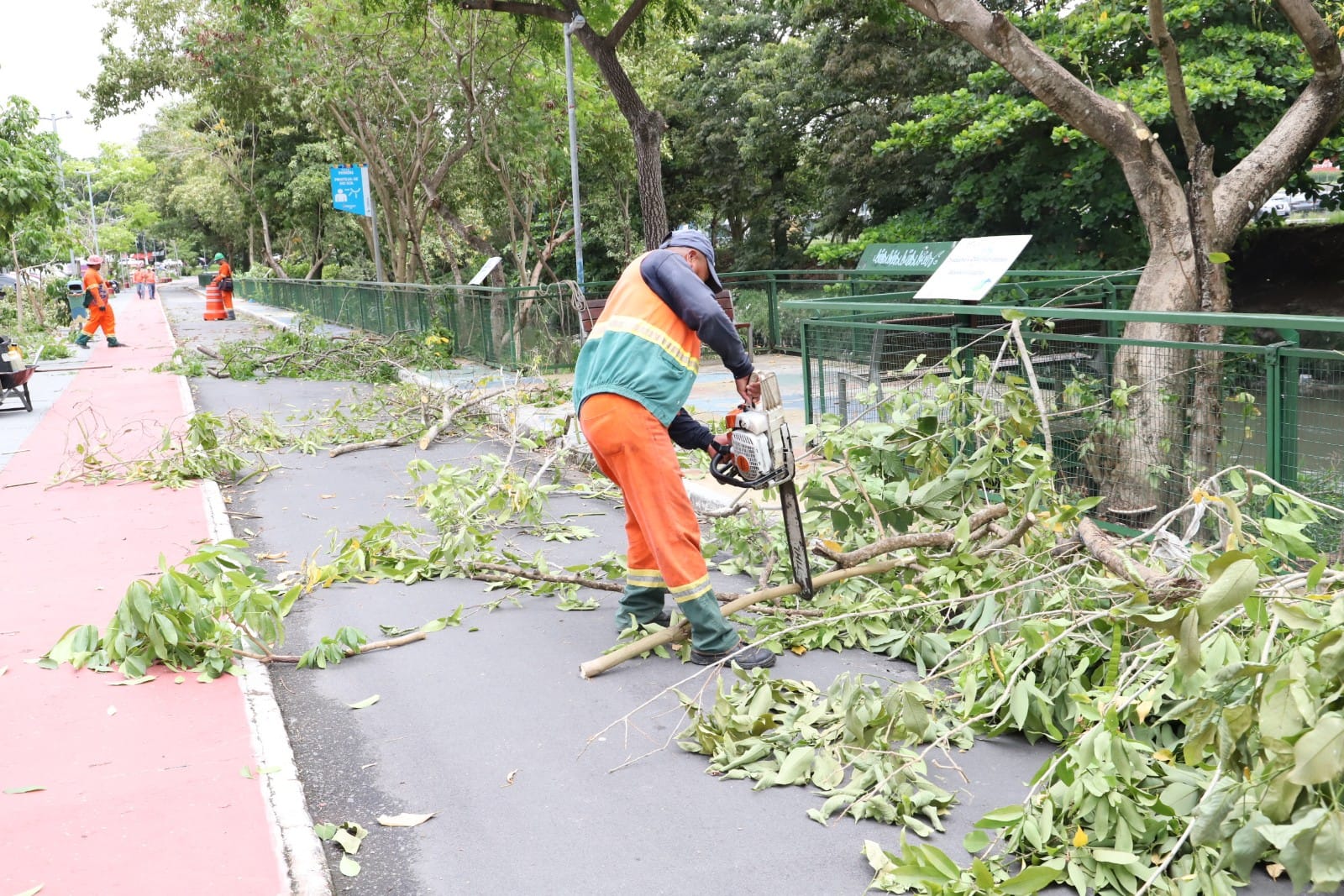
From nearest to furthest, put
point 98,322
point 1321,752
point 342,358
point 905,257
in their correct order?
point 1321,752 → point 905,257 → point 342,358 → point 98,322

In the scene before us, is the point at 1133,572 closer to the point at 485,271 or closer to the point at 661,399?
the point at 661,399

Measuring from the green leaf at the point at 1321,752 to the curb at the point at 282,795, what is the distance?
2.69 metres

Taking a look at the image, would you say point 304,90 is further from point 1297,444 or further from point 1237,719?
point 1237,719

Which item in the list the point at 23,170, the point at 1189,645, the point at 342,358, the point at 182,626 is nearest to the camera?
the point at 1189,645

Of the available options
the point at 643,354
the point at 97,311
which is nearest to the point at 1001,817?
the point at 643,354

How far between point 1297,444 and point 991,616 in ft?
5.99

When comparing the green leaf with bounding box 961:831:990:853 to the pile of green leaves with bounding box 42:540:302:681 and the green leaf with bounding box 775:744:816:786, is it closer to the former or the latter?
the green leaf with bounding box 775:744:816:786

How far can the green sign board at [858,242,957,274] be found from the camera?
14500 millimetres

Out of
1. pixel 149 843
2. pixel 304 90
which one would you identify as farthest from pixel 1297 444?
pixel 304 90

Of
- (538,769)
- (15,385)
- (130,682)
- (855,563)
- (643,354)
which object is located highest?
(643,354)

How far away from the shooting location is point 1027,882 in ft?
10.3

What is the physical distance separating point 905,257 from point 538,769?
1213 centimetres

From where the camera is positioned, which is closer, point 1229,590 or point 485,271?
point 1229,590

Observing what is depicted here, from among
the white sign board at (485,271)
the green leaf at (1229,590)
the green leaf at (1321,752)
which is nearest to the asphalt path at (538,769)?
the green leaf at (1321,752)
